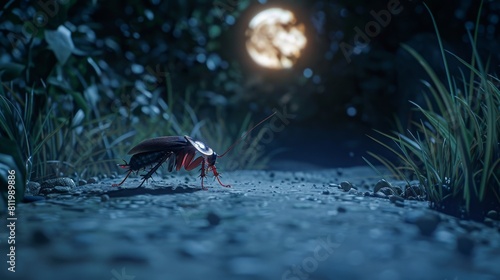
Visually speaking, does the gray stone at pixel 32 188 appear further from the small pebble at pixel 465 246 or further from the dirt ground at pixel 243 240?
the small pebble at pixel 465 246

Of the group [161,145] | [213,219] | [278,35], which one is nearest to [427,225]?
[213,219]

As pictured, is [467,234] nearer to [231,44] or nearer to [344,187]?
[344,187]

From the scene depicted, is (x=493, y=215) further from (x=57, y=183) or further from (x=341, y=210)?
(x=57, y=183)

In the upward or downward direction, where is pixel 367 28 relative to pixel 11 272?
upward

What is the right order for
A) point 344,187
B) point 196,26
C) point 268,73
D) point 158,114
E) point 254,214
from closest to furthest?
point 254,214 → point 344,187 → point 158,114 → point 196,26 → point 268,73

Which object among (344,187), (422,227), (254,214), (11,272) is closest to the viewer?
(11,272)

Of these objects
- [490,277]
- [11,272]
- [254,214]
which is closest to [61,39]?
[254,214]

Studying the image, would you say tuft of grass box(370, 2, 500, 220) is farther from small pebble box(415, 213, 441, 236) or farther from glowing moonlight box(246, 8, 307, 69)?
glowing moonlight box(246, 8, 307, 69)
